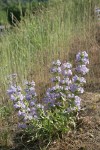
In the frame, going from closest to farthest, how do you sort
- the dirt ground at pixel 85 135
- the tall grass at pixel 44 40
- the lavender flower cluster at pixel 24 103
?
1. the lavender flower cluster at pixel 24 103
2. the dirt ground at pixel 85 135
3. the tall grass at pixel 44 40

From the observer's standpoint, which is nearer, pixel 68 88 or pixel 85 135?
pixel 68 88

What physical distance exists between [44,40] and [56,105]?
2553 millimetres

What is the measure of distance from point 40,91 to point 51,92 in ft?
3.66

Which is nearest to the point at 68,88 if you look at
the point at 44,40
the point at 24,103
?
the point at 24,103

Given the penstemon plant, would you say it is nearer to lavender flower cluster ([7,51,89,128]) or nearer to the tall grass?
lavender flower cluster ([7,51,89,128])

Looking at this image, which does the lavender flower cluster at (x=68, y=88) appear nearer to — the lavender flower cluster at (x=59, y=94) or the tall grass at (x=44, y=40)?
the lavender flower cluster at (x=59, y=94)

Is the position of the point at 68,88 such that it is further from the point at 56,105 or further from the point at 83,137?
the point at 83,137

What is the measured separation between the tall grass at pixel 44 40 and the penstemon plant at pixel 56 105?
779 millimetres

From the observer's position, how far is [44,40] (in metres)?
5.57

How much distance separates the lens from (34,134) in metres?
3.13

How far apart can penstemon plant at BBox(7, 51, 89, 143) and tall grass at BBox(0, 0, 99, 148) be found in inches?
30.7

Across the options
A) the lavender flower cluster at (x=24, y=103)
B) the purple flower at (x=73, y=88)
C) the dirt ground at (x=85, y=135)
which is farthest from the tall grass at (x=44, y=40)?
the purple flower at (x=73, y=88)

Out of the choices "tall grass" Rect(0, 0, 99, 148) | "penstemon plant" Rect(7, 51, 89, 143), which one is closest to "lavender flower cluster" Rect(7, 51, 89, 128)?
"penstemon plant" Rect(7, 51, 89, 143)

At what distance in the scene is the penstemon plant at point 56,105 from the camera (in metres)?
3.01
